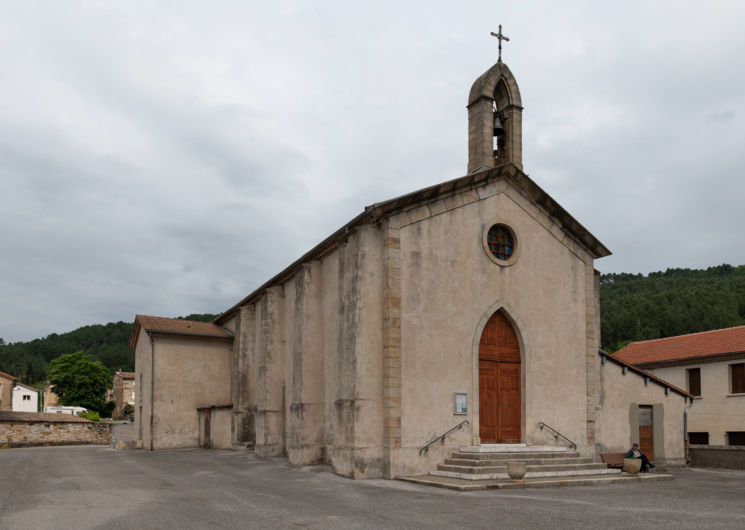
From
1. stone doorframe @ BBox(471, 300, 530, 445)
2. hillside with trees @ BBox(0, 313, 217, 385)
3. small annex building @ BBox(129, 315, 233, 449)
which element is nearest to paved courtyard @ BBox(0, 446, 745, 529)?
stone doorframe @ BBox(471, 300, 530, 445)

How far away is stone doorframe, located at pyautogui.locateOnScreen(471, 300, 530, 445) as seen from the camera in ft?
60.4

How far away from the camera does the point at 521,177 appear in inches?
808

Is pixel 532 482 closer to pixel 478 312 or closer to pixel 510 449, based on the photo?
pixel 510 449

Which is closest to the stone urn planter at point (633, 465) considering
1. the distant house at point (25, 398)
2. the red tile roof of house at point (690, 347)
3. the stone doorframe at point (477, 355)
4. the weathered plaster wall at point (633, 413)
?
the stone doorframe at point (477, 355)

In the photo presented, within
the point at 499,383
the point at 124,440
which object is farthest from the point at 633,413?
the point at 124,440

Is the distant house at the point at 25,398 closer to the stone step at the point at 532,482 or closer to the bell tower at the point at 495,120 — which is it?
the bell tower at the point at 495,120

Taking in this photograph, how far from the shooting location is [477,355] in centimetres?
1889

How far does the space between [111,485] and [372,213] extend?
9.49 meters

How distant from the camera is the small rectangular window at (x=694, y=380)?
30000 millimetres

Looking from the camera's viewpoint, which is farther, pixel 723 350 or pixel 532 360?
pixel 723 350

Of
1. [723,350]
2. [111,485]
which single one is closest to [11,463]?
[111,485]

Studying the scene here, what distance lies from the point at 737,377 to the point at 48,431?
132 ft

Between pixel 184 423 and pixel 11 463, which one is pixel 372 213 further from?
pixel 184 423

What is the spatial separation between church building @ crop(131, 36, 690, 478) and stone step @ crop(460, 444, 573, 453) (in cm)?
42
